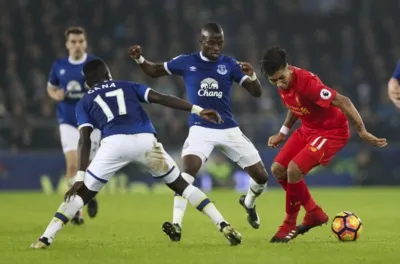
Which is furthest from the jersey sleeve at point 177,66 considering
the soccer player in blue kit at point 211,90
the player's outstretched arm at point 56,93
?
the player's outstretched arm at point 56,93

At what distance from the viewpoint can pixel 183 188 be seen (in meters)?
9.43

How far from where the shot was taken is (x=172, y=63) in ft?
36.9

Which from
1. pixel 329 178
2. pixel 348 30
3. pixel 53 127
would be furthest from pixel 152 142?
pixel 348 30

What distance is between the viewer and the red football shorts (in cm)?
992

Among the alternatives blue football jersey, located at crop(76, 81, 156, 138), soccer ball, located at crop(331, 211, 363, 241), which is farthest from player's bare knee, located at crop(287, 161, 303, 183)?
blue football jersey, located at crop(76, 81, 156, 138)

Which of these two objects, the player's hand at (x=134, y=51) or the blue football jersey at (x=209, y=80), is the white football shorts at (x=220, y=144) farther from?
the player's hand at (x=134, y=51)

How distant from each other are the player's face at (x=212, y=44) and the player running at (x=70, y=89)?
2962mm

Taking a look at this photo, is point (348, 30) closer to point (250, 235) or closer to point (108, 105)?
point (250, 235)

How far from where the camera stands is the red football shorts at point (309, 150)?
32.5ft

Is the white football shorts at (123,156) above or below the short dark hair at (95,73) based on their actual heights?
below

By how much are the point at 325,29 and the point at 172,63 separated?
1529cm

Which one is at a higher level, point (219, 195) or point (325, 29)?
point (325, 29)

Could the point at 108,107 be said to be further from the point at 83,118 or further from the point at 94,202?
the point at 94,202

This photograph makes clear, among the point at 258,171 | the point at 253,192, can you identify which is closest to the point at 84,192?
the point at 258,171
